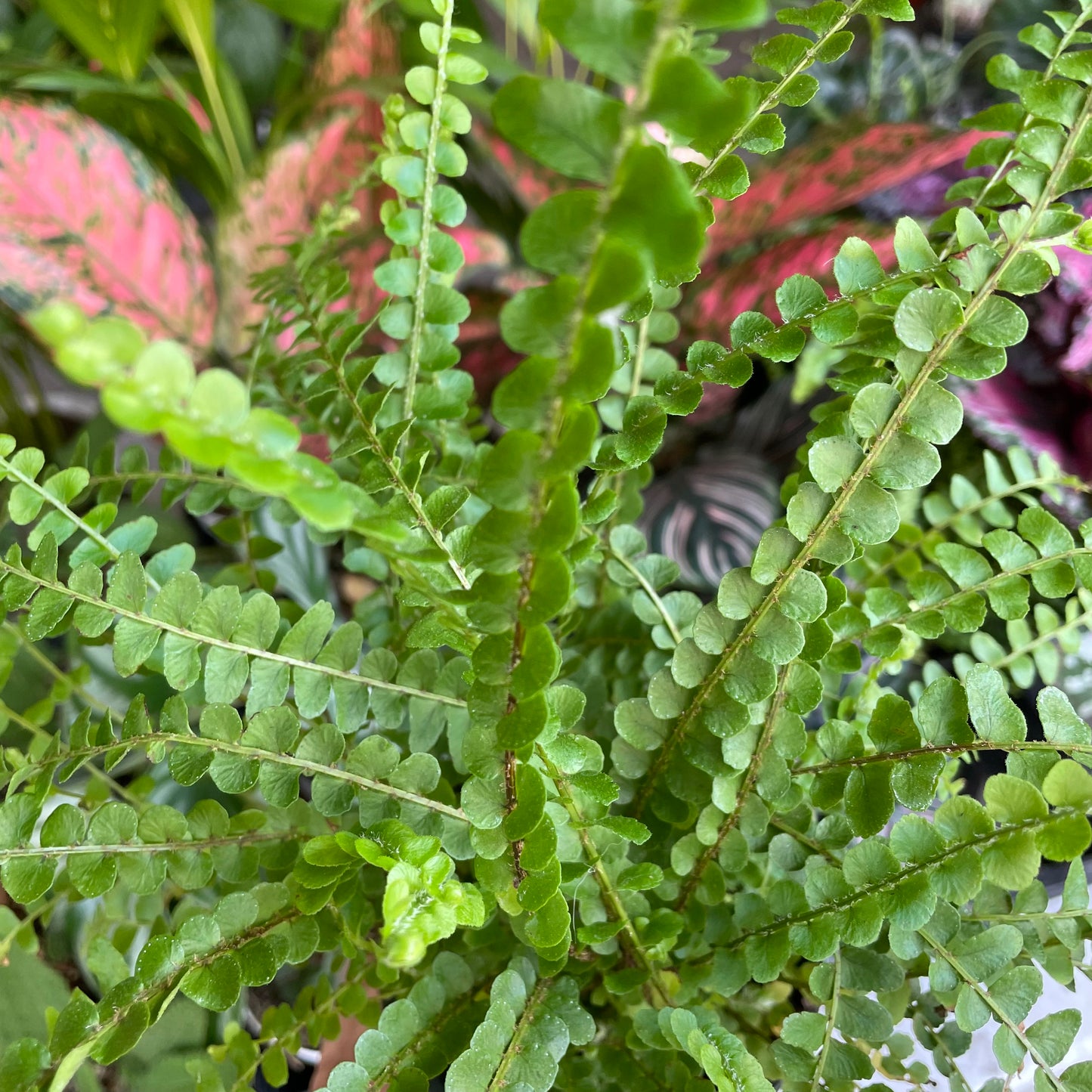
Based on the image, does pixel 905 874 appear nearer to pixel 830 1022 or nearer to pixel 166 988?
pixel 830 1022

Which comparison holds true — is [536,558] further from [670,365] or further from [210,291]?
[210,291]

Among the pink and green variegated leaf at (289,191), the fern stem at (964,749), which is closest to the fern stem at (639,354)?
the fern stem at (964,749)

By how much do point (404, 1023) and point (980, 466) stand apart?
584mm

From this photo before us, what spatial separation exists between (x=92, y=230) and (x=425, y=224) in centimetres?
60

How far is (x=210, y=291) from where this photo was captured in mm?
841

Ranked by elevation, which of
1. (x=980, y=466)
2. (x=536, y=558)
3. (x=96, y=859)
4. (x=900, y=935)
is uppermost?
(x=536, y=558)

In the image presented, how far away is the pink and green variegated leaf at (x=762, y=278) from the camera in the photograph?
2.24ft

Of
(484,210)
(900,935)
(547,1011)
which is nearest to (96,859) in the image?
(547,1011)

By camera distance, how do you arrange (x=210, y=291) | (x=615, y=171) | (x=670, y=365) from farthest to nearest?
(x=210, y=291) → (x=670, y=365) → (x=615, y=171)

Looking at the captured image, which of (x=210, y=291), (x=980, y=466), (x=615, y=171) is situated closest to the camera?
(x=615, y=171)

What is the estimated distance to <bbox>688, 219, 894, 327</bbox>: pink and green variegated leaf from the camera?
2.24 feet

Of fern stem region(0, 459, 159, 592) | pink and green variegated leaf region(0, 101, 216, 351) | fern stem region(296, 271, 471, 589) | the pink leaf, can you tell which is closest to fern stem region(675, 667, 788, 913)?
fern stem region(296, 271, 471, 589)

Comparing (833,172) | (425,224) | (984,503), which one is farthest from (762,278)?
(425,224)

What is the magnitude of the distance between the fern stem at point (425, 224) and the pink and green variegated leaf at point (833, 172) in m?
0.42
